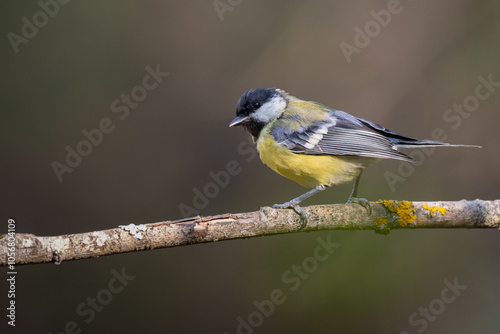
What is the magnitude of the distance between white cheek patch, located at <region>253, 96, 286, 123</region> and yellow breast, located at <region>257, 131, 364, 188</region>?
0.22 meters

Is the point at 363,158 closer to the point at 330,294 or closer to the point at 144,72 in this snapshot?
the point at 330,294

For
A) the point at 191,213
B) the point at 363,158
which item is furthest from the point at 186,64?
the point at 363,158

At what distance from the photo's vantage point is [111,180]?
4723 millimetres

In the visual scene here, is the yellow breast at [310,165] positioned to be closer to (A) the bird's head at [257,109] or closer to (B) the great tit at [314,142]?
(B) the great tit at [314,142]

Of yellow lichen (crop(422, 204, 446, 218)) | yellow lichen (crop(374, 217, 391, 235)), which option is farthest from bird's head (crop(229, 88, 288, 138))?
yellow lichen (crop(422, 204, 446, 218))

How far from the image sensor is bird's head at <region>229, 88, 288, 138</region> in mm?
3420

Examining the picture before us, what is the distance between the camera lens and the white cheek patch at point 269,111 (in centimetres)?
344

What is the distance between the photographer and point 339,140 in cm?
323

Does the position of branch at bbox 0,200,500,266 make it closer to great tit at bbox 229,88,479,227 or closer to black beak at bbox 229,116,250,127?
great tit at bbox 229,88,479,227

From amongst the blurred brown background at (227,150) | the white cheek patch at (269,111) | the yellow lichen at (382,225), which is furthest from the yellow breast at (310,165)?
the blurred brown background at (227,150)

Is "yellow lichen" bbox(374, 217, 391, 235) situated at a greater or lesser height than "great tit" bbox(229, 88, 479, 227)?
lesser

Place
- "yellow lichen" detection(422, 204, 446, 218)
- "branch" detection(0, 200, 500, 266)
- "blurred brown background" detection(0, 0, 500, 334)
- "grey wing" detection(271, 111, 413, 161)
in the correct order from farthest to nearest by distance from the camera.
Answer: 1. "blurred brown background" detection(0, 0, 500, 334)
2. "grey wing" detection(271, 111, 413, 161)
3. "yellow lichen" detection(422, 204, 446, 218)
4. "branch" detection(0, 200, 500, 266)

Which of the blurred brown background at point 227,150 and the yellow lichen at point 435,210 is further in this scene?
the blurred brown background at point 227,150

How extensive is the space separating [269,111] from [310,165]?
574mm
